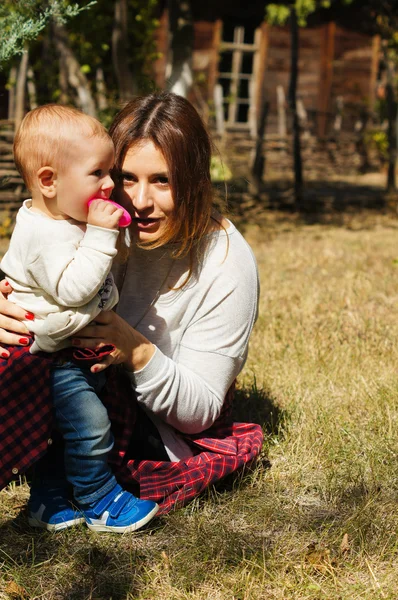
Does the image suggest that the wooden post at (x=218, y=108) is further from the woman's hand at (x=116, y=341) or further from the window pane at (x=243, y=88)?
the woman's hand at (x=116, y=341)

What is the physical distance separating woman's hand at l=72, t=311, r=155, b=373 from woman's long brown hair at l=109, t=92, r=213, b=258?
30 cm

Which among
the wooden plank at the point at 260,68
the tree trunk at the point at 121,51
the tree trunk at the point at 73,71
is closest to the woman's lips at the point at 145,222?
the tree trunk at the point at 121,51

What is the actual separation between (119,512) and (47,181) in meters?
1.04

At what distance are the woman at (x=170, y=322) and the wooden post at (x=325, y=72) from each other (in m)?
13.0

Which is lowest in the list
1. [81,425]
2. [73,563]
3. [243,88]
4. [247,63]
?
[73,563]

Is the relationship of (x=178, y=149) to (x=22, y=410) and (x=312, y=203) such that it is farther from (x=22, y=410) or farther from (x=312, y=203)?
(x=312, y=203)

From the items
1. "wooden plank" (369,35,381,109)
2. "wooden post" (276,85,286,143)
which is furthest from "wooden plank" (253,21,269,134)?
"wooden plank" (369,35,381,109)

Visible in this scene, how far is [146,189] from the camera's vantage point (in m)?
2.35

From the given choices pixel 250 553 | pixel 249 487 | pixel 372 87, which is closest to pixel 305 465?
pixel 249 487

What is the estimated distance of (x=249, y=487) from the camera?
2.61 metres

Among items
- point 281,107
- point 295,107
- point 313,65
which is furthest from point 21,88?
point 313,65

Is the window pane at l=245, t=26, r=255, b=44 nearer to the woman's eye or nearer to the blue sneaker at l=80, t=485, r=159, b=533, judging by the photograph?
the woman's eye

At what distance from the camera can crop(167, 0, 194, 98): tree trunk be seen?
23.6 feet

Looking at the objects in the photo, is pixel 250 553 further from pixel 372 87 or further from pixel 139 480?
pixel 372 87
